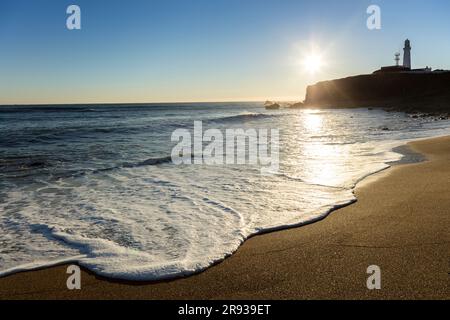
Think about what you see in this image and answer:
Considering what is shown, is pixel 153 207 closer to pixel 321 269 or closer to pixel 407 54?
pixel 321 269

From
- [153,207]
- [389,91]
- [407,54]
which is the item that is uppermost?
[407,54]

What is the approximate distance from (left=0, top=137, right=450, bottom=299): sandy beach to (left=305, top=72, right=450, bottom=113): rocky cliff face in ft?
A: 157

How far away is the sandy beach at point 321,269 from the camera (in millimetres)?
3184

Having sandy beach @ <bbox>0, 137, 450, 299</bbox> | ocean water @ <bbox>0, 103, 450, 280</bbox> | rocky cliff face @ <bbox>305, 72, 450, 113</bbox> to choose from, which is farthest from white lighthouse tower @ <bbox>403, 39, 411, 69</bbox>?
sandy beach @ <bbox>0, 137, 450, 299</bbox>

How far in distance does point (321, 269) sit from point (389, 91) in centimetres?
7091

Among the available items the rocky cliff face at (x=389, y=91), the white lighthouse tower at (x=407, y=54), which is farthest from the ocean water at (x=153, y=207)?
the white lighthouse tower at (x=407, y=54)

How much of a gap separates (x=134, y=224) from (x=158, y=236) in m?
0.67

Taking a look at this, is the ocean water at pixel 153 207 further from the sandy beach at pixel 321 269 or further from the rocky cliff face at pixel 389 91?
the rocky cliff face at pixel 389 91

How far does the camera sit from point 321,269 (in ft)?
11.6

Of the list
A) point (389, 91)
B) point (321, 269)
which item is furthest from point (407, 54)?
point (321, 269)

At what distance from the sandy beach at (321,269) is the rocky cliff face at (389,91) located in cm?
4787
